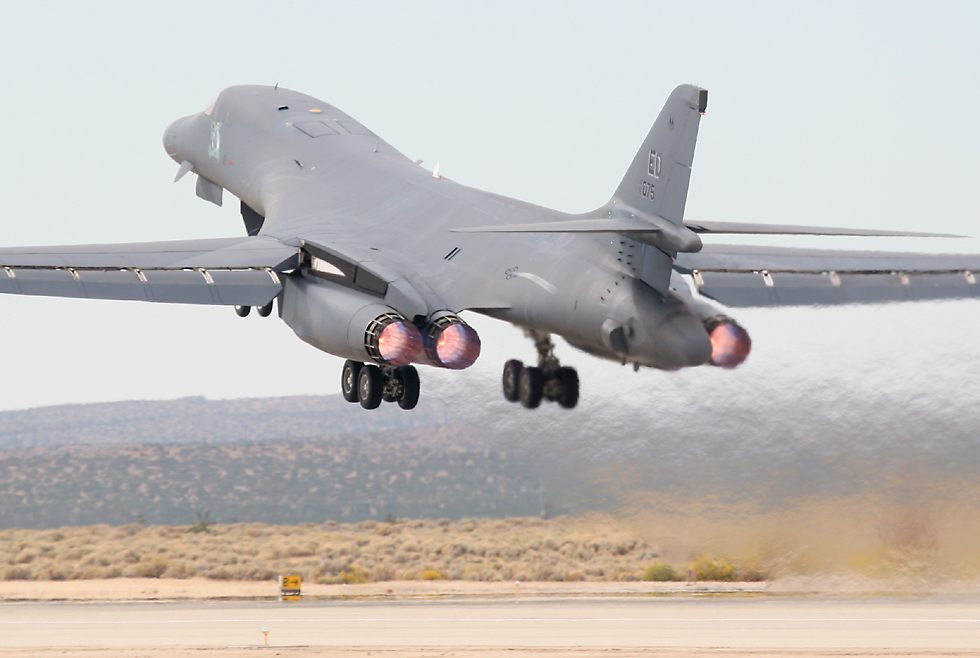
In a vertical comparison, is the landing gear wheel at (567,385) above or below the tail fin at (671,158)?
below

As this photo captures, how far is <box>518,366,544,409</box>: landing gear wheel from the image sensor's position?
3638cm

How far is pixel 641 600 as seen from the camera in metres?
56.8

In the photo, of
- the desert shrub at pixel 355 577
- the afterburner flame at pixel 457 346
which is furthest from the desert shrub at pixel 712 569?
the afterburner flame at pixel 457 346

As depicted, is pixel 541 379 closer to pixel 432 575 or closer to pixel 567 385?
pixel 567 385

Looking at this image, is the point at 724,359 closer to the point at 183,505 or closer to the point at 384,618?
the point at 384,618

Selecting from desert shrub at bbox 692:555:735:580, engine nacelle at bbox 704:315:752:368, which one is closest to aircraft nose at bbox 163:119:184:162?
engine nacelle at bbox 704:315:752:368

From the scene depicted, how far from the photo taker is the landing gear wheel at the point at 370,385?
118 ft

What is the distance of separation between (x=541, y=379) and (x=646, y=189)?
5934 millimetres

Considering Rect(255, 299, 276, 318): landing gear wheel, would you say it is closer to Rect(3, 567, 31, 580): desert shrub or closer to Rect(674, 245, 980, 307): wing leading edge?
Rect(674, 245, 980, 307): wing leading edge

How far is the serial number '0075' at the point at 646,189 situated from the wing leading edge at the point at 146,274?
7.49m

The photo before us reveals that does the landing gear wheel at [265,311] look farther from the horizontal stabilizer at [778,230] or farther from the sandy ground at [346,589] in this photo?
the sandy ground at [346,589]

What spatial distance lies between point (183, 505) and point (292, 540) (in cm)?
496

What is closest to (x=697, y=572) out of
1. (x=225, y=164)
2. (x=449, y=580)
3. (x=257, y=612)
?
(x=449, y=580)

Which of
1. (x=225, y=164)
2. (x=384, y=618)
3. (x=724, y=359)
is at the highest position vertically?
(x=225, y=164)
